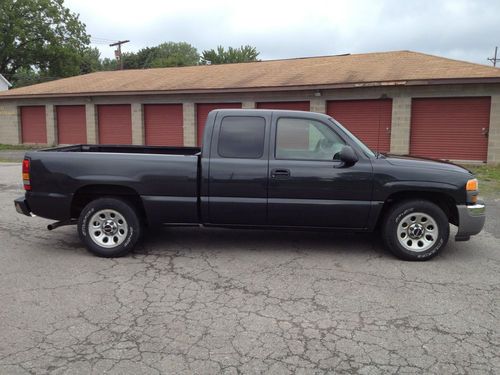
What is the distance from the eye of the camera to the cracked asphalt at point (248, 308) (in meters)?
3.34

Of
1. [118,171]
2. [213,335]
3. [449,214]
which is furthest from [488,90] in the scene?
[213,335]

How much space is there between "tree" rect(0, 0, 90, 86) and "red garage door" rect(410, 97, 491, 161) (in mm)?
44094

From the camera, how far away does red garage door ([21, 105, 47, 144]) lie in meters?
26.8

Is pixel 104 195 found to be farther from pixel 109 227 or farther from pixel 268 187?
pixel 268 187

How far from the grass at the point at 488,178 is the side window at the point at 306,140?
281 inches

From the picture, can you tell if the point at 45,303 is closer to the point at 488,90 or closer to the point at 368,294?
the point at 368,294

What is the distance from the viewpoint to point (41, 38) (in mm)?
50938

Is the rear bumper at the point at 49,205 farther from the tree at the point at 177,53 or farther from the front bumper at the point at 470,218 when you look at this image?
the tree at the point at 177,53

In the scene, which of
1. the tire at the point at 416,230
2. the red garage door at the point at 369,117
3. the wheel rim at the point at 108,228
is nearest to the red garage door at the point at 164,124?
the red garage door at the point at 369,117

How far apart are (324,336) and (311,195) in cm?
220

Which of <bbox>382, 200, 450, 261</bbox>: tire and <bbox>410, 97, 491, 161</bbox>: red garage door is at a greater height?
<bbox>410, 97, 491, 161</bbox>: red garage door

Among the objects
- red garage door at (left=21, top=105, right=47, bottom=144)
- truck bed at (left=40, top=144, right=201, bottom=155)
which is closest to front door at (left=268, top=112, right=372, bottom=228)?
truck bed at (left=40, top=144, right=201, bottom=155)

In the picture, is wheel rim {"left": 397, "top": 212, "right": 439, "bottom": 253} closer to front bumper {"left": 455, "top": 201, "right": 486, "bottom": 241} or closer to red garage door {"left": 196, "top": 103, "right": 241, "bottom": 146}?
front bumper {"left": 455, "top": 201, "right": 486, "bottom": 241}

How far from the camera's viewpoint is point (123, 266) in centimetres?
546
